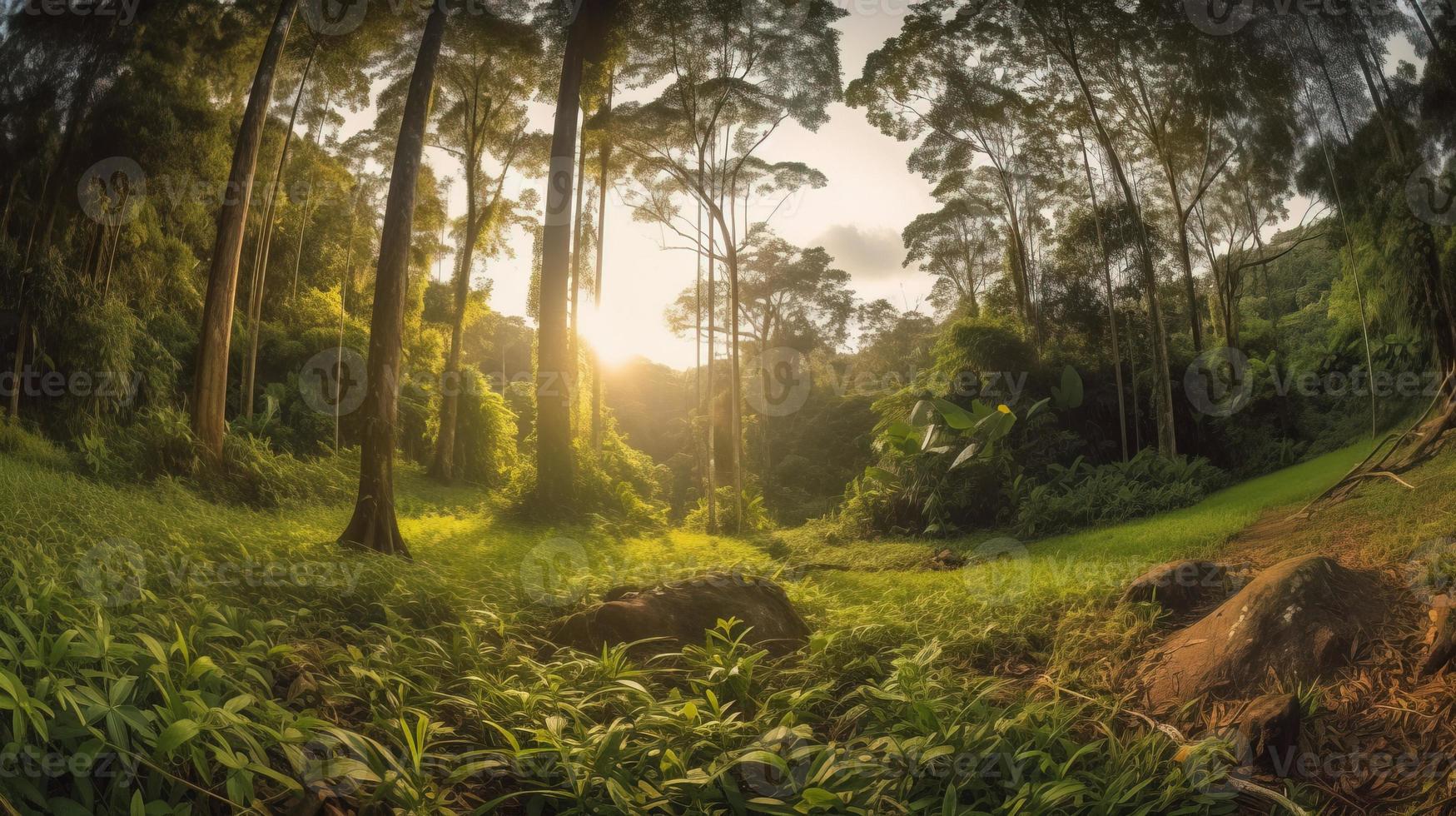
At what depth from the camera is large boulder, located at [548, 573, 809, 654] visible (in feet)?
9.86

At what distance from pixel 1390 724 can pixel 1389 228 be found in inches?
207

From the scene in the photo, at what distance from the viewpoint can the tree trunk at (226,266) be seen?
6.65 m

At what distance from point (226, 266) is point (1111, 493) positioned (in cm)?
1044

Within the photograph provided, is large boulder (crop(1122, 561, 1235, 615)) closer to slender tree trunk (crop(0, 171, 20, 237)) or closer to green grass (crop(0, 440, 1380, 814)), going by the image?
green grass (crop(0, 440, 1380, 814))

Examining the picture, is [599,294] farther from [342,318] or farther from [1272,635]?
[1272,635]

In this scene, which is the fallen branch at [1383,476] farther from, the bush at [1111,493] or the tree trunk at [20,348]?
the tree trunk at [20,348]

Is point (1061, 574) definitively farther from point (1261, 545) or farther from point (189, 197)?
point (189, 197)

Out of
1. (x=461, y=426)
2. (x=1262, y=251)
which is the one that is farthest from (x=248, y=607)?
(x=1262, y=251)

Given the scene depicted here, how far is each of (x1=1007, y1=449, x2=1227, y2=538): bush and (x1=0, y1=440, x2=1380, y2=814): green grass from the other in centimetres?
439

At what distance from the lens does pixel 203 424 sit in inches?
258

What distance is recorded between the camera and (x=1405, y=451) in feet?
14.4

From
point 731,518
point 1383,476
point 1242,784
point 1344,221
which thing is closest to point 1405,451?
point 1383,476

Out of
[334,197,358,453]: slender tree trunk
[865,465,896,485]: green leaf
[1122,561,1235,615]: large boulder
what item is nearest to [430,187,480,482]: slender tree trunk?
[334,197,358,453]: slender tree trunk

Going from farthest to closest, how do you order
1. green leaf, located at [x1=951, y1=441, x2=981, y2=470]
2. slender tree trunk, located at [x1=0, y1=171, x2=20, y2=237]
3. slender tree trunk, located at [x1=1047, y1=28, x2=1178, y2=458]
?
slender tree trunk, located at [x1=1047, y1=28, x2=1178, y2=458], green leaf, located at [x1=951, y1=441, x2=981, y2=470], slender tree trunk, located at [x1=0, y1=171, x2=20, y2=237]
